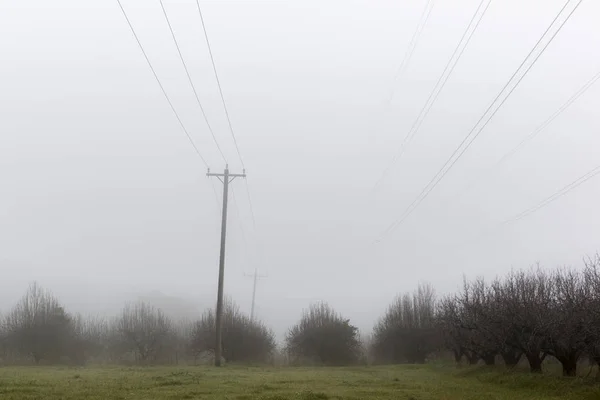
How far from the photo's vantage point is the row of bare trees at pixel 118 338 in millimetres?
45250

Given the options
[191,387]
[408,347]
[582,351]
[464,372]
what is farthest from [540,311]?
[408,347]

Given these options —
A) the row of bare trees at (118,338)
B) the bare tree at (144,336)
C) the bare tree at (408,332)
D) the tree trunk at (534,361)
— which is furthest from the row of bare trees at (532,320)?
the bare tree at (144,336)

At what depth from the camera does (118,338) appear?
4878 centimetres

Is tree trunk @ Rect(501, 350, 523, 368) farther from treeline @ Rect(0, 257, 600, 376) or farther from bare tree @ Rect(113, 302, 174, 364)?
Result: bare tree @ Rect(113, 302, 174, 364)

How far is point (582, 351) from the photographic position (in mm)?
19203

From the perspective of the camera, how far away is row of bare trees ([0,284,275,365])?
1781 inches

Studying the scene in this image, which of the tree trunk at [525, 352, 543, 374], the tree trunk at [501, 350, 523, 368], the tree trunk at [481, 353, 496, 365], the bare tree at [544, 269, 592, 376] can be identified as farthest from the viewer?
the tree trunk at [481, 353, 496, 365]

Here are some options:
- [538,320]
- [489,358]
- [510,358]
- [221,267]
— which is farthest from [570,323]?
[221,267]

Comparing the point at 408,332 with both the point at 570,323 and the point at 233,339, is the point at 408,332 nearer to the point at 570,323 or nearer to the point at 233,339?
the point at 233,339

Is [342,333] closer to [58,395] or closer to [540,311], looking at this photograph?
[540,311]

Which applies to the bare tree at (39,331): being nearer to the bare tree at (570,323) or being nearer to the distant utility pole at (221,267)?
the distant utility pole at (221,267)

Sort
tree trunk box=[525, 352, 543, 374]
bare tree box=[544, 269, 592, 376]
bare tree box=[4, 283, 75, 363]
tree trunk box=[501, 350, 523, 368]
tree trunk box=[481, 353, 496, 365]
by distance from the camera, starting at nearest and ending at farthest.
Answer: bare tree box=[544, 269, 592, 376] → tree trunk box=[525, 352, 543, 374] → tree trunk box=[501, 350, 523, 368] → tree trunk box=[481, 353, 496, 365] → bare tree box=[4, 283, 75, 363]

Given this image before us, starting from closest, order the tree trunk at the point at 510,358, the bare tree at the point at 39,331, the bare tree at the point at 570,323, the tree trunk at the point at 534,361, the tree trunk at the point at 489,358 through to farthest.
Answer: the bare tree at the point at 570,323 < the tree trunk at the point at 534,361 < the tree trunk at the point at 510,358 < the tree trunk at the point at 489,358 < the bare tree at the point at 39,331

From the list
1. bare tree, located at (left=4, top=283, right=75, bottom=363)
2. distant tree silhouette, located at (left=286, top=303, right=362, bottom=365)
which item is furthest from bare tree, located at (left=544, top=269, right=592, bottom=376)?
bare tree, located at (left=4, top=283, right=75, bottom=363)
